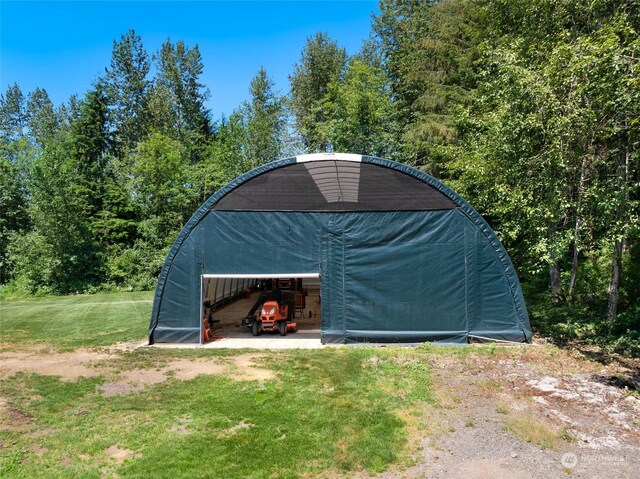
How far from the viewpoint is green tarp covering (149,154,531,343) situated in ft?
31.0

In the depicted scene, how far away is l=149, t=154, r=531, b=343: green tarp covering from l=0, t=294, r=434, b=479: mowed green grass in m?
1.20

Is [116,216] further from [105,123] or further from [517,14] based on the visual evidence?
[517,14]

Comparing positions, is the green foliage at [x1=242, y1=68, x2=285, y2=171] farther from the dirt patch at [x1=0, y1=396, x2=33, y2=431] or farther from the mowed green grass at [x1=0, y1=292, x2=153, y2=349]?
the dirt patch at [x1=0, y1=396, x2=33, y2=431]

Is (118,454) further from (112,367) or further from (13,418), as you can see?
(112,367)

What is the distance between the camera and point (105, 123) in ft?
101

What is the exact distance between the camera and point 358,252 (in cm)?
980

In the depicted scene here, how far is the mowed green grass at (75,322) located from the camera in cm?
1055

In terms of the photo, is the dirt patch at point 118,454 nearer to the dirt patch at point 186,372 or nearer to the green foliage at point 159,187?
the dirt patch at point 186,372

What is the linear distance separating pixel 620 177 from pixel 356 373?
617cm

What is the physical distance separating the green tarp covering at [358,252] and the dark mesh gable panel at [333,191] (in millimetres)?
24

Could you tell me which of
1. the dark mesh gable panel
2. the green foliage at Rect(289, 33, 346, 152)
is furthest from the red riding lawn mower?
the green foliage at Rect(289, 33, 346, 152)

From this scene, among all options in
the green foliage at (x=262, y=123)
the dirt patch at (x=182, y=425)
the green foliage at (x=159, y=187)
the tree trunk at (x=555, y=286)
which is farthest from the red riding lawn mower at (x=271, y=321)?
the green foliage at (x=262, y=123)

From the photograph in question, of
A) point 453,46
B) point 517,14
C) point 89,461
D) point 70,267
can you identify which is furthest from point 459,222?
point 70,267

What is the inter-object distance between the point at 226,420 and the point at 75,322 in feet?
32.3
